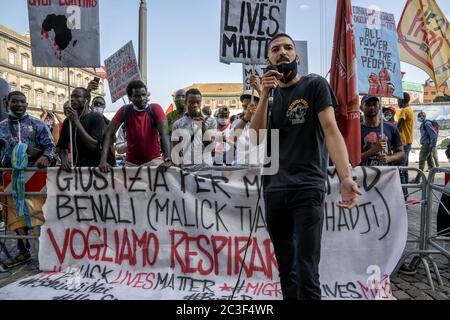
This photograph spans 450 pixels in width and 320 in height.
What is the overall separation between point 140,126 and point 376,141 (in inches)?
110

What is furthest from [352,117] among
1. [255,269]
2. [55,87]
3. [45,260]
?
[55,87]

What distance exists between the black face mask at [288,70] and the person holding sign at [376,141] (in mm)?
2269

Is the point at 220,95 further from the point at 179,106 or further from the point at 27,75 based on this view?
the point at 179,106

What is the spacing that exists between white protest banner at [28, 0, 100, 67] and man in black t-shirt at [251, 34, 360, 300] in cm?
288

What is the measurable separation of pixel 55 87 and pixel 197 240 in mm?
72217

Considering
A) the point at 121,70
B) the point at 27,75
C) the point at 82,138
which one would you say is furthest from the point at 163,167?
the point at 27,75

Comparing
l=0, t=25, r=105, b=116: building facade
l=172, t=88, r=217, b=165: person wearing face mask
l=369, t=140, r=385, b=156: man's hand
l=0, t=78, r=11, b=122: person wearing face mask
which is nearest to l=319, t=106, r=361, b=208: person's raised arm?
l=369, t=140, r=385, b=156: man's hand

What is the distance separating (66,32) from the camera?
444 cm

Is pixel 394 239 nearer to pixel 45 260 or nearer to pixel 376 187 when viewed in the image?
pixel 376 187

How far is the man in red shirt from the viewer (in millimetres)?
4219

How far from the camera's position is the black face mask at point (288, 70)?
2.37 metres

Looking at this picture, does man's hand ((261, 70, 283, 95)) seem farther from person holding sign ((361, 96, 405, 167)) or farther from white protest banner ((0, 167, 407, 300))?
person holding sign ((361, 96, 405, 167))

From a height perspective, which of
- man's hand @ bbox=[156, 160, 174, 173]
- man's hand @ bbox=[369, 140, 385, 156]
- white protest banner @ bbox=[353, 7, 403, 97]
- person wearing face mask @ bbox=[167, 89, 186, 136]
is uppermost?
white protest banner @ bbox=[353, 7, 403, 97]

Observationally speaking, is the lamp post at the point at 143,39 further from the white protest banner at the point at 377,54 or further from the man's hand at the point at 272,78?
the man's hand at the point at 272,78
